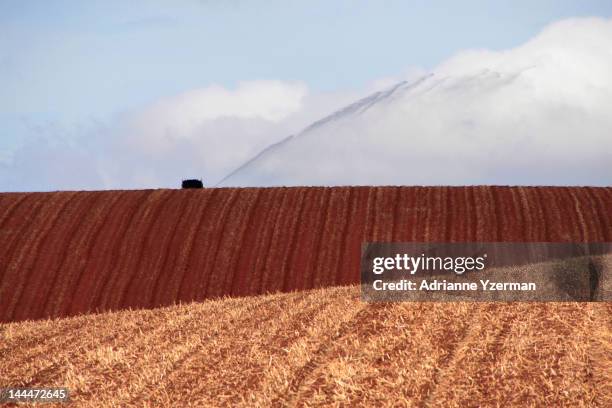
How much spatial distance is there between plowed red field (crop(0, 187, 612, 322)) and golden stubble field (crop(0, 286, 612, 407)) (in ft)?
45.6

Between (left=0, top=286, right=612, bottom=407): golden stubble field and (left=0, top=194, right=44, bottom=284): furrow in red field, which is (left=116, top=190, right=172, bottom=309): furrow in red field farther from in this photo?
(left=0, top=286, right=612, bottom=407): golden stubble field

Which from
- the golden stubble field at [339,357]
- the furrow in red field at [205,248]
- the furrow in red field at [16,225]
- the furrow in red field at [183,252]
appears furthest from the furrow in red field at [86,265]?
the golden stubble field at [339,357]

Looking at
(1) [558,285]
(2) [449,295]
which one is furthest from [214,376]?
(1) [558,285]

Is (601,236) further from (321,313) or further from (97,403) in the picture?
(97,403)

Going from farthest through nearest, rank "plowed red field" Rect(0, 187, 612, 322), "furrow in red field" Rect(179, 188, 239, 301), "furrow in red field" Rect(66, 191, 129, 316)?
1. "plowed red field" Rect(0, 187, 612, 322)
2. "furrow in red field" Rect(179, 188, 239, 301)
3. "furrow in red field" Rect(66, 191, 129, 316)

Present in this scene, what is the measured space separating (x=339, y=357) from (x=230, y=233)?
21.6 metres

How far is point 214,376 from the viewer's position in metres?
12.9

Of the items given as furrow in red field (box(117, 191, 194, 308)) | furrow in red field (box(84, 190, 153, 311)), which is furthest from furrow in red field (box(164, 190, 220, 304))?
furrow in red field (box(84, 190, 153, 311))

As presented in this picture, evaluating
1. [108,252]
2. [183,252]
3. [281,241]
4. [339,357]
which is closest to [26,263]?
[108,252]

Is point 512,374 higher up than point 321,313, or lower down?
lower down

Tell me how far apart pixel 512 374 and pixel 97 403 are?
5.81 m

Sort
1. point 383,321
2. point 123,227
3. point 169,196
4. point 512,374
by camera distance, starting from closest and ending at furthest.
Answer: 1. point 512,374
2. point 383,321
3. point 123,227
4. point 169,196

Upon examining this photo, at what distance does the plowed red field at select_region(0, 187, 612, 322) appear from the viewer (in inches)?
1228

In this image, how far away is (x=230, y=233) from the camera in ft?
112
